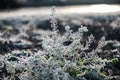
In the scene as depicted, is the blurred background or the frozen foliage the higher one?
the blurred background

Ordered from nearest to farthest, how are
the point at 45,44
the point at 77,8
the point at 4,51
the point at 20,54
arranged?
the point at 45,44, the point at 20,54, the point at 4,51, the point at 77,8

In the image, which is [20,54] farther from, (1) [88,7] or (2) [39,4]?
(2) [39,4]

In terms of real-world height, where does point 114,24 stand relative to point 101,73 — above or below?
above

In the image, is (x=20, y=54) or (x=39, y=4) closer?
(x=20, y=54)

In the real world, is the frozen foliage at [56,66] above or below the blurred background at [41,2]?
below

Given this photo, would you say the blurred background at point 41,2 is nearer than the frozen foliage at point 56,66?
No

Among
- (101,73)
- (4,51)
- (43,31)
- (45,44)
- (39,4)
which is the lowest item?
(101,73)

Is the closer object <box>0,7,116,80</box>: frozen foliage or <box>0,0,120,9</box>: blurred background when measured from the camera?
<box>0,7,116,80</box>: frozen foliage

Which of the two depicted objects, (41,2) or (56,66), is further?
(41,2)

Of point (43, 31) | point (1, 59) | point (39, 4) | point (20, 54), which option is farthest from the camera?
point (39, 4)

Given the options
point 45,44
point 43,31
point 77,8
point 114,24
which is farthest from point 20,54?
point 77,8

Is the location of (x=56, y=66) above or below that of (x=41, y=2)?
below
